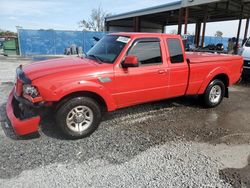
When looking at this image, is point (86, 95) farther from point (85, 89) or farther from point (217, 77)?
point (217, 77)

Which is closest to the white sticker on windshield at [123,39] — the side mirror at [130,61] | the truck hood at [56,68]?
the side mirror at [130,61]

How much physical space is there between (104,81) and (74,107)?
27.5 inches

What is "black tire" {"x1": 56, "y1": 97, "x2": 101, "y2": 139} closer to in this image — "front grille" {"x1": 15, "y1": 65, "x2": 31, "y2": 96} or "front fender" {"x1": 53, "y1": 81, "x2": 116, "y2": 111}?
"front fender" {"x1": 53, "y1": 81, "x2": 116, "y2": 111}

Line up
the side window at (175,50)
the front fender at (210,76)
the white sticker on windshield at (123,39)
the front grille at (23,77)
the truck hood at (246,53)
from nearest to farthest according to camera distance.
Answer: the front grille at (23,77) < the white sticker on windshield at (123,39) < the side window at (175,50) < the front fender at (210,76) < the truck hood at (246,53)

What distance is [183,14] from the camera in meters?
18.1

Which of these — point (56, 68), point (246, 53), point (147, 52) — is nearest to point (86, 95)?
point (56, 68)

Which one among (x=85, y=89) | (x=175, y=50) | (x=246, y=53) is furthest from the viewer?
(x=246, y=53)

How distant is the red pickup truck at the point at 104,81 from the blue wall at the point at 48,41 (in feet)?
56.4

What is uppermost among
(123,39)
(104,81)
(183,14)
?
(183,14)

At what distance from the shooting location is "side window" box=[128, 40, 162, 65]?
436 cm

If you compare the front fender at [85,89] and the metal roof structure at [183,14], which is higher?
the metal roof structure at [183,14]

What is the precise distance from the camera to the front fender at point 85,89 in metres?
3.52

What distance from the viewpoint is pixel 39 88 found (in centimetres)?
342

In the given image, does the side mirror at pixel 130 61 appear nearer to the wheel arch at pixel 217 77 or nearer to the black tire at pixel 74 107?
the black tire at pixel 74 107
